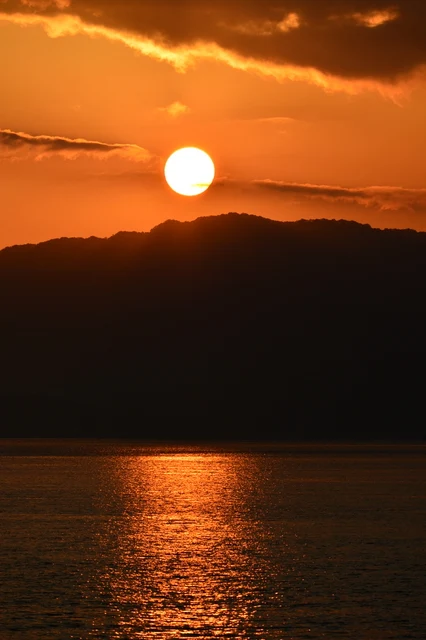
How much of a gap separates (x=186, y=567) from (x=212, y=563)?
7.92 ft

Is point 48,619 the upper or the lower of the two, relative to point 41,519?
lower

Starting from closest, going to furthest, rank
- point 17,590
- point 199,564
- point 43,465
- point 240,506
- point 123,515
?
point 17,590 < point 199,564 < point 123,515 < point 240,506 < point 43,465

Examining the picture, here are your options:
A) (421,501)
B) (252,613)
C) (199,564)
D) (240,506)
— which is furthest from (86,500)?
(252,613)

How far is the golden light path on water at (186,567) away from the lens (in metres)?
44.7

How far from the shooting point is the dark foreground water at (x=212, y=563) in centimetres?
4475

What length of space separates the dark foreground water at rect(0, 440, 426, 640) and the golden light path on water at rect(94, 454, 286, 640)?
10 cm

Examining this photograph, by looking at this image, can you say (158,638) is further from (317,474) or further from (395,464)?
(395,464)

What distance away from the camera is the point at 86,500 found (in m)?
110

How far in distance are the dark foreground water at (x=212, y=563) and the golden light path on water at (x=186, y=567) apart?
0.33 ft

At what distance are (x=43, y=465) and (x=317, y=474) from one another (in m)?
53.0

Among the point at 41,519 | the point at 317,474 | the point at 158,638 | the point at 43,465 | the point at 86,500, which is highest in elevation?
the point at 43,465

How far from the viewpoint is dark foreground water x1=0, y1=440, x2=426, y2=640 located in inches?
1762

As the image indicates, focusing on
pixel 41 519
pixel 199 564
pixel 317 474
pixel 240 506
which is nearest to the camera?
pixel 199 564

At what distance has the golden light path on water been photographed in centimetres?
4469
